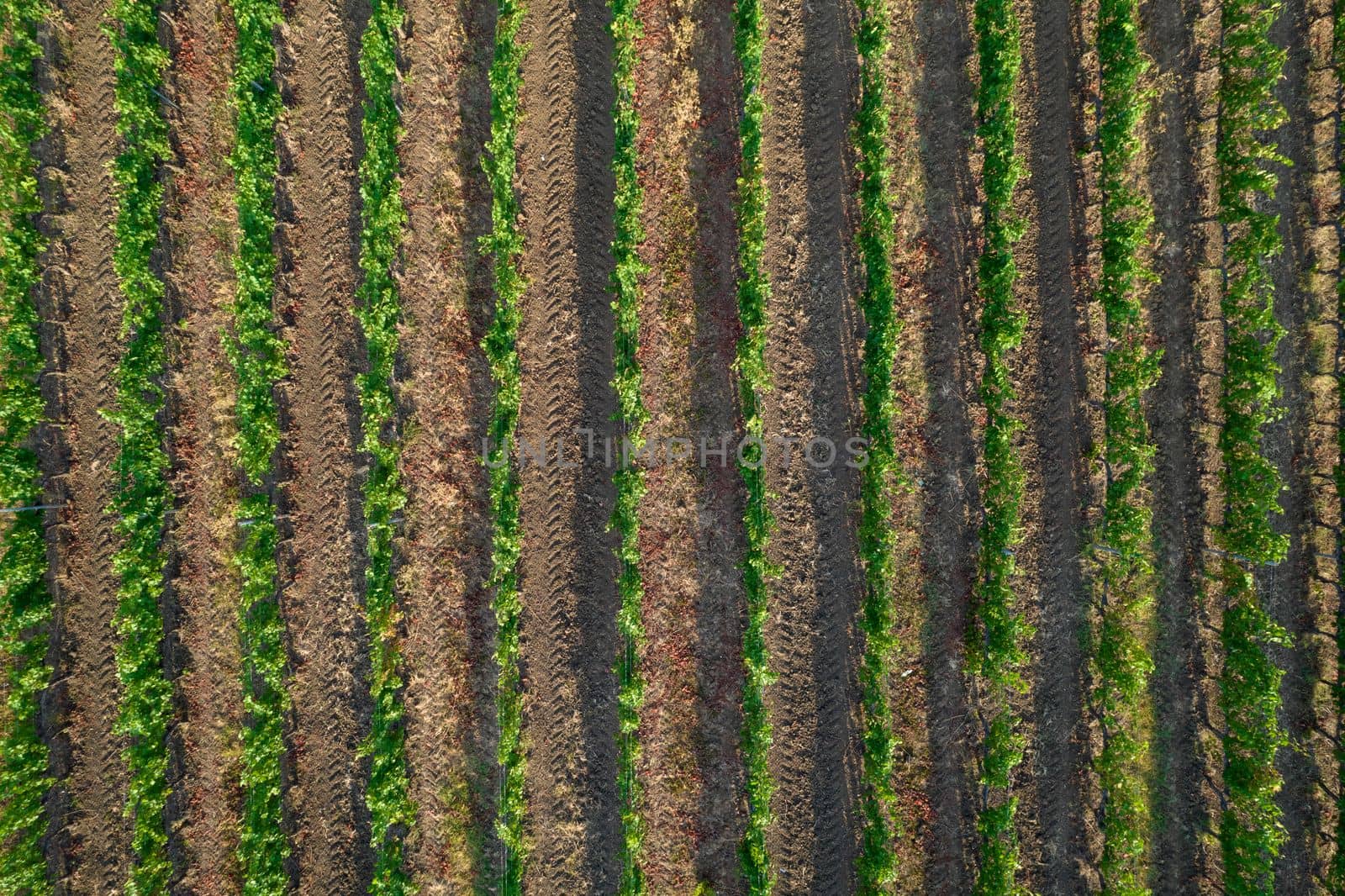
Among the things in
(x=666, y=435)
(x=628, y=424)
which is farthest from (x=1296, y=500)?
(x=628, y=424)

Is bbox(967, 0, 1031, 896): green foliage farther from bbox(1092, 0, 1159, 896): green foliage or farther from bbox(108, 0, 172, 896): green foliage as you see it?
bbox(108, 0, 172, 896): green foliage

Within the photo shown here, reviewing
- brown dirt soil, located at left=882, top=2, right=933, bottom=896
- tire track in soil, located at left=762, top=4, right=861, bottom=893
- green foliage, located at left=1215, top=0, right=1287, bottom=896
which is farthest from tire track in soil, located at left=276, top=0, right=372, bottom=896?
green foliage, located at left=1215, top=0, right=1287, bottom=896

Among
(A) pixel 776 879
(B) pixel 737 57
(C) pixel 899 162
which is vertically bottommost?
(A) pixel 776 879

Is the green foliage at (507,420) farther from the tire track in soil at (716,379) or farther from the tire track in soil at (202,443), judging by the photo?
the tire track in soil at (202,443)

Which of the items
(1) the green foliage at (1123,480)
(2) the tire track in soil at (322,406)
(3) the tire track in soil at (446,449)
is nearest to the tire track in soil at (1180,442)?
(1) the green foliage at (1123,480)

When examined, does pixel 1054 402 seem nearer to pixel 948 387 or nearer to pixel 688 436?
pixel 948 387

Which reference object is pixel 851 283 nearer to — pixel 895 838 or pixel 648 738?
pixel 648 738

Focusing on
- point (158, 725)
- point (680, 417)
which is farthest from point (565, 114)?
point (158, 725)
